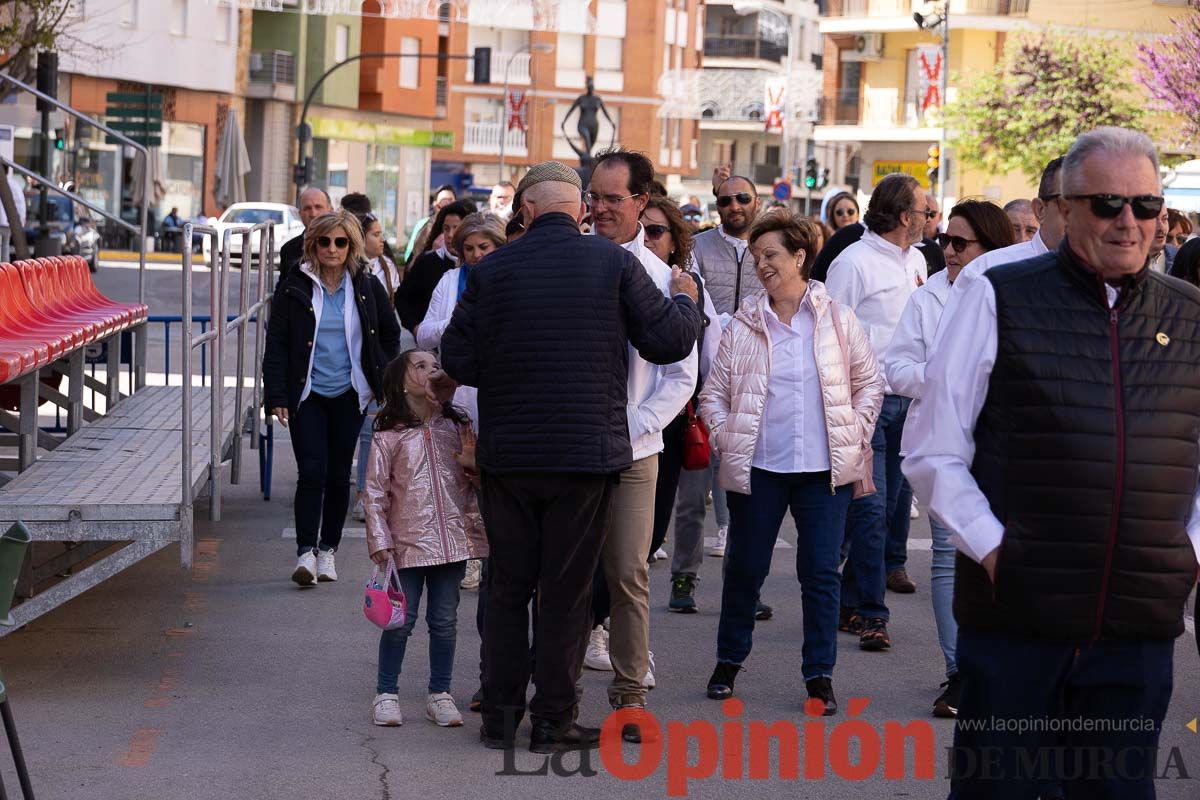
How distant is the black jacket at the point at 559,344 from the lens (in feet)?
20.6

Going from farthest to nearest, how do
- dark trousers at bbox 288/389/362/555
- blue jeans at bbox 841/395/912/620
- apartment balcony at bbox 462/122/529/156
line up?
apartment balcony at bbox 462/122/529/156 < dark trousers at bbox 288/389/362/555 < blue jeans at bbox 841/395/912/620

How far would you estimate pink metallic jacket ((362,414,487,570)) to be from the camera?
695 cm


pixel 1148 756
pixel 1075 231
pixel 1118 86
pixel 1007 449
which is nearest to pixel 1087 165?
pixel 1075 231

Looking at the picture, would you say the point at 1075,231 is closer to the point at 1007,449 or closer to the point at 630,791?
the point at 1007,449

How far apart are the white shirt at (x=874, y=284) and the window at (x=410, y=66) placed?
192 feet

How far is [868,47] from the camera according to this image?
64375mm

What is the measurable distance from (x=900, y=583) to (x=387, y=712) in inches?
158

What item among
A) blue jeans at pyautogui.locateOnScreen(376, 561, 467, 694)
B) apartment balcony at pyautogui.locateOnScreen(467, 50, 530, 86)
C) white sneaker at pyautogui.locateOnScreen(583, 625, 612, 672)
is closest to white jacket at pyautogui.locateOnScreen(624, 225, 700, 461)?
blue jeans at pyautogui.locateOnScreen(376, 561, 467, 694)

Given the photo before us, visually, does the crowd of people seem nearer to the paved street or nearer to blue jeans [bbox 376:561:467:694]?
blue jeans [bbox 376:561:467:694]

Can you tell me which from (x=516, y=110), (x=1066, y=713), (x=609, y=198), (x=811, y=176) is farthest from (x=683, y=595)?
(x=516, y=110)

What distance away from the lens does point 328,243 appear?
9.62 metres

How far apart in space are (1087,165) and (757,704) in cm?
363

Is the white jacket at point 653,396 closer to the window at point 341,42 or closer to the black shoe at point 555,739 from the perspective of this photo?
the black shoe at point 555,739

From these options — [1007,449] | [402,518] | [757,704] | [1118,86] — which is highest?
[1118,86]
